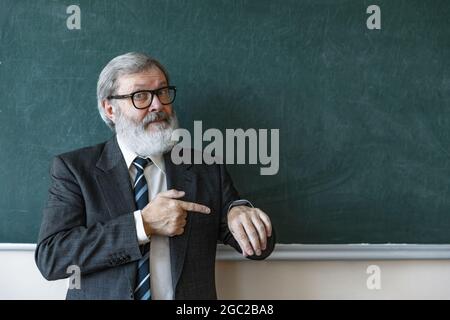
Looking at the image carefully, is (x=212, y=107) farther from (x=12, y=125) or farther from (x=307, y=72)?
(x=12, y=125)

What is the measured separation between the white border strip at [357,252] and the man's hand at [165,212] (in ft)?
1.39

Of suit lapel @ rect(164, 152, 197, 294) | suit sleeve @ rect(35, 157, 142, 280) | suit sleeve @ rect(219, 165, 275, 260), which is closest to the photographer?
suit sleeve @ rect(35, 157, 142, 280)

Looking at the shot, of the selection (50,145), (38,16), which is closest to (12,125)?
(50,145)

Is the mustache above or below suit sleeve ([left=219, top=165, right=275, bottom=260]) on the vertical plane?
above

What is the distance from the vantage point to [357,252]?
1648 millimetres

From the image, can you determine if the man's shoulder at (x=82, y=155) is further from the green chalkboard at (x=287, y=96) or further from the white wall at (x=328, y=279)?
the white wall at (x=328, y=279)

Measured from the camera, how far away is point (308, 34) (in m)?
1.65

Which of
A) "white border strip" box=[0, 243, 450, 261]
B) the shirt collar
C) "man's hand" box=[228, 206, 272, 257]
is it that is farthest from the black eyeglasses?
"white border strip" box=[0, 243, 450, 261]

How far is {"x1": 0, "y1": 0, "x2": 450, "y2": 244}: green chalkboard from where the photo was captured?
5.38 ft

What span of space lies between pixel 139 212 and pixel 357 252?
821mm

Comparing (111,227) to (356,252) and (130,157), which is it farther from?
(356,252)

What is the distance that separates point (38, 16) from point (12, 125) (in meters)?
0.40

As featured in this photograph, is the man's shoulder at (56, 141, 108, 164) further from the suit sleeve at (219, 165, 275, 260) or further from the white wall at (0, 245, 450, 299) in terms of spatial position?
the white wall at (0, 245, 450, 299)

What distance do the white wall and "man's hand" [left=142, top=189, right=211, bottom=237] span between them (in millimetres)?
454
